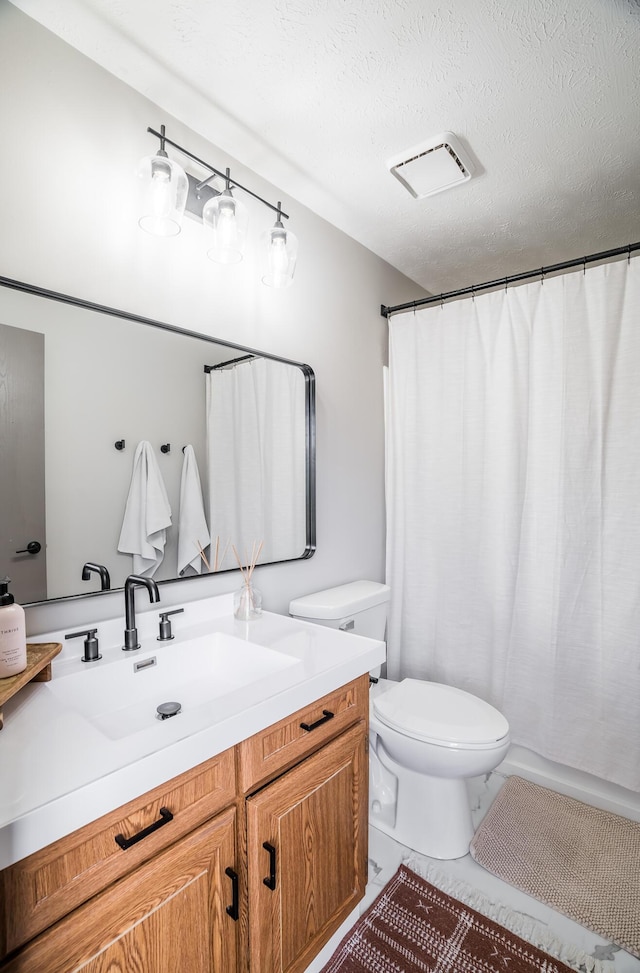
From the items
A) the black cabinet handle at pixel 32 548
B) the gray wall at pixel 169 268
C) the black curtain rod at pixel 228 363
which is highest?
the gray wall at pixel 169 268

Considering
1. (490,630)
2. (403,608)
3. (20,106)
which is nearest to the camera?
(20,106)

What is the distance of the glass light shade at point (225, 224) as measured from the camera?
57.1 inches

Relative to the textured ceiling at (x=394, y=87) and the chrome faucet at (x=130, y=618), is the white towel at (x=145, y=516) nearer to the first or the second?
the chrome faucet at (x=130, y=618)

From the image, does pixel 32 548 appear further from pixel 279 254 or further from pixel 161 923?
pixel 279 254

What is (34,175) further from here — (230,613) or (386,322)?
(386,322)

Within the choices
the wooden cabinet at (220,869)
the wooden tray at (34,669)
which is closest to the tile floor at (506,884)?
the wooden cabinet at (220,869)

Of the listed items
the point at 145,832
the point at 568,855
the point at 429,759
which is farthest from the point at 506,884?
the point at 145,832

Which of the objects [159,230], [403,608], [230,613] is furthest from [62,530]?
[403,608]

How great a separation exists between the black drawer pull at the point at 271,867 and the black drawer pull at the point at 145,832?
0.31 m

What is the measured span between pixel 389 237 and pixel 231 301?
97 centimetres

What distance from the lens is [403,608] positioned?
237 cm

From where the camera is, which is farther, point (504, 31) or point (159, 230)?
point (159, 230)

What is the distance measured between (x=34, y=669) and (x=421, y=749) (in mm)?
1198

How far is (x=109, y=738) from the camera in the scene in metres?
0.98
